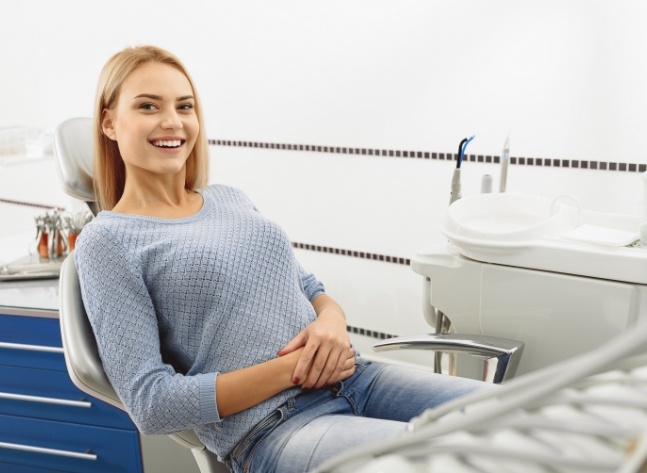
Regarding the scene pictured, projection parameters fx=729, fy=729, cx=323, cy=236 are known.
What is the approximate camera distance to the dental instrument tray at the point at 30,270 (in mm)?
2492

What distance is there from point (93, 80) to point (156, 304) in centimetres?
208

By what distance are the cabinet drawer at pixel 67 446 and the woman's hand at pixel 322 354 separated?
987mm

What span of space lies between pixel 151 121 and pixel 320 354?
0.64 meters

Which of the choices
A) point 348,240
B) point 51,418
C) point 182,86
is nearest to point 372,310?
point 348,240

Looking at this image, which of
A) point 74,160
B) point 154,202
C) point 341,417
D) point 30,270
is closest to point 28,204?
point 30,270

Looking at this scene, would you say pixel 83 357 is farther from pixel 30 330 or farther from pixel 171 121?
pixel 30 330

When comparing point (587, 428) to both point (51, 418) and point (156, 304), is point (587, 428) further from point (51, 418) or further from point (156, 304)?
point (51, 418)

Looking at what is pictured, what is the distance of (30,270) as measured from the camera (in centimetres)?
252

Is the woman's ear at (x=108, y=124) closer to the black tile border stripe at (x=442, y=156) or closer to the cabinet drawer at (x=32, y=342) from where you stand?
the cabinet drawer at (x=32, y=342)

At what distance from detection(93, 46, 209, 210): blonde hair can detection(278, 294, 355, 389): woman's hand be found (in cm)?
55

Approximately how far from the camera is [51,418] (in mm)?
2320

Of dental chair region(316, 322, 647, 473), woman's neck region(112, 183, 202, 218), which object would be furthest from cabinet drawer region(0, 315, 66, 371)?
dental chair region(316, 322, 647, 473)

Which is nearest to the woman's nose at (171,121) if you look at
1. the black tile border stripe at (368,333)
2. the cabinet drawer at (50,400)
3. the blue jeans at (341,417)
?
the blue jeans at (341,417)

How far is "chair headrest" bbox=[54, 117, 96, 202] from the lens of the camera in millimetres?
1796
